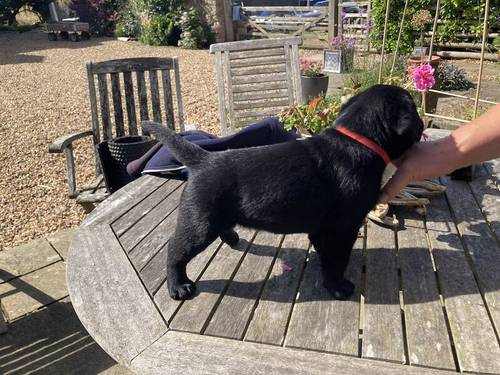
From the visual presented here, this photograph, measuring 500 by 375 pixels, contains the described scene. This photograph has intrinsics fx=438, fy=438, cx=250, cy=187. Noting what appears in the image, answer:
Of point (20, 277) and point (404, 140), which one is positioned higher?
point (404, 140)

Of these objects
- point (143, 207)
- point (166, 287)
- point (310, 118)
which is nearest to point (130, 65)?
point (143, 207)

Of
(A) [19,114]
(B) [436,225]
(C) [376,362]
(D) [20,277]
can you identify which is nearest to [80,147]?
(A) [19,114]

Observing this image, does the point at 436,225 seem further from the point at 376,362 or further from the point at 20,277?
the point at 20,277

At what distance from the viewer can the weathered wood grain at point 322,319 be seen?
1.43 m

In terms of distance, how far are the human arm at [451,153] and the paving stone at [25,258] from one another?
9.89 feet

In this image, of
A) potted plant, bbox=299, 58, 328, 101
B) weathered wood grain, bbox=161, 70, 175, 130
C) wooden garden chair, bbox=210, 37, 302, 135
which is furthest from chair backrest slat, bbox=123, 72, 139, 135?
potted plant, bbox=299, 58, 328, 101

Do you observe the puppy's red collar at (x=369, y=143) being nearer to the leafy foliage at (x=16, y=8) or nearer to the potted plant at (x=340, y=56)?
the potted plant at (x=340, y=56)

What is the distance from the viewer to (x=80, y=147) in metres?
6.14

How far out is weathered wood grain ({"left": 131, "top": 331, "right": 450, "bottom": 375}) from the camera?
132cm

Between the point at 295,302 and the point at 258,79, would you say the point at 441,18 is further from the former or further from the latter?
the point at 295,302

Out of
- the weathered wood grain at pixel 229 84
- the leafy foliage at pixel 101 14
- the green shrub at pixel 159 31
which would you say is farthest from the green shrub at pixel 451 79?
the leafy foliage at pixel 101 14

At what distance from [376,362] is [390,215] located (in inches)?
41.3

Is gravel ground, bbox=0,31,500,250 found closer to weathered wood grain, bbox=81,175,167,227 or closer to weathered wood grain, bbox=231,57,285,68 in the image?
weathered wood grain, bbox=81,175,167,227

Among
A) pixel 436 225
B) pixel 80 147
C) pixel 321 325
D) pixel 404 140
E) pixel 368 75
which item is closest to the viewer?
pixel 321 325
